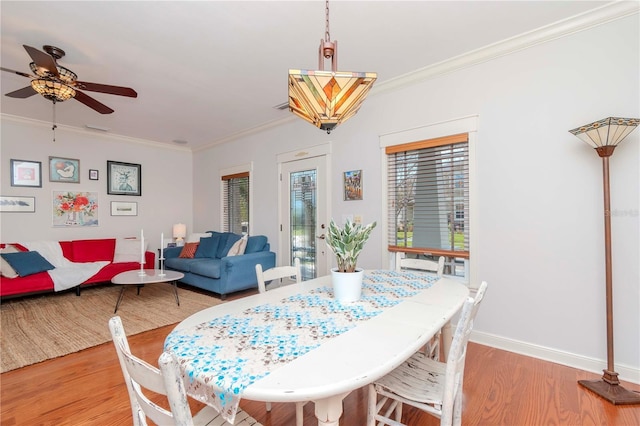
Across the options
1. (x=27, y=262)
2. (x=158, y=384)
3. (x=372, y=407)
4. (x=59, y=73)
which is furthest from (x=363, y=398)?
(x=27, y=262)

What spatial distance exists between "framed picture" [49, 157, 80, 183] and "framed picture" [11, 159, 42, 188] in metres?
0.15

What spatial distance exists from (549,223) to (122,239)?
5977 millimetres

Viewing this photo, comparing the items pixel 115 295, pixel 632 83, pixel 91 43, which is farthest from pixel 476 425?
pixel 115 295

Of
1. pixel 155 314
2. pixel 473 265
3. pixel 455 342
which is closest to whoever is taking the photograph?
pixel 455 342

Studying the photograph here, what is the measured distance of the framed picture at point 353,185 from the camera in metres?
3.54

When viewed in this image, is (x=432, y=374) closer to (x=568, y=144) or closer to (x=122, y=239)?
(x=568, y=144)

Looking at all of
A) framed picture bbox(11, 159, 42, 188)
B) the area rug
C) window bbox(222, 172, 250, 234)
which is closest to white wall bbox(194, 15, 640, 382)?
window bbox(222, 172, 250, 234)

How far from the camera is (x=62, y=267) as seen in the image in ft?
14.3

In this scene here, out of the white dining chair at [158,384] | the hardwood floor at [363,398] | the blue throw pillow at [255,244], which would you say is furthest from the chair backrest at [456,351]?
the blue throw pillow at [255,244]

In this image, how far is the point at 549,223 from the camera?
237 cm

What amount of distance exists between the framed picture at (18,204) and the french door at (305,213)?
148 inches

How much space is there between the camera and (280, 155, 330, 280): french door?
400 cm

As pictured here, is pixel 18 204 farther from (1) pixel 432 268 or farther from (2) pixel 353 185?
(1) pixel 432 268

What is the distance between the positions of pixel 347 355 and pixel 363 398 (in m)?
1.18
